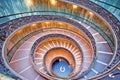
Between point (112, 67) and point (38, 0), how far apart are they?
41.6 feet

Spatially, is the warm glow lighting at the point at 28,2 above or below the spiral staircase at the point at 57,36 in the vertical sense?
above

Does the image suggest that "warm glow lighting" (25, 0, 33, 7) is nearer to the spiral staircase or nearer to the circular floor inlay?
the spiral staircase

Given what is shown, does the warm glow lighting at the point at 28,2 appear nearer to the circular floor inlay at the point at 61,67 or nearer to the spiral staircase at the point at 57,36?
the spiral staircase at the point at 57,36

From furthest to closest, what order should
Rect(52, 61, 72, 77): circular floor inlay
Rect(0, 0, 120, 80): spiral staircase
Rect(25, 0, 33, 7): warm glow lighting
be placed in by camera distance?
Rect(52, 61, 72, 77): circular floor inlay
Rect(25, 0, 33, 7): warm glow lighting
Rect(0, 0, 120, 80): spiral staircase

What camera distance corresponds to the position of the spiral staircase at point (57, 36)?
1633cm

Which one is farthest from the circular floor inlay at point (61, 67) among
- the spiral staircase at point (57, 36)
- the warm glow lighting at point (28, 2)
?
the warm glow lighting at point (28, 2)

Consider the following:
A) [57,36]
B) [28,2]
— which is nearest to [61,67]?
[57,36]

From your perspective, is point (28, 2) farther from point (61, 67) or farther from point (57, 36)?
point (61, 67)

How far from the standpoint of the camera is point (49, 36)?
20.3 meters

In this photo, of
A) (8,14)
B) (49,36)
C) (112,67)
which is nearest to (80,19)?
(49,36)

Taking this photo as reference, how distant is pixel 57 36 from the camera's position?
20672 mm

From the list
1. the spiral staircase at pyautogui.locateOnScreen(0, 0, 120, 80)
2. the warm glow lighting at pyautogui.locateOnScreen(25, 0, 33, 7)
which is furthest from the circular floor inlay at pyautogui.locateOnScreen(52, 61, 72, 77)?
the warm glow lighting at pyautogui.locateOnScreen(25, 0, 33, 7)

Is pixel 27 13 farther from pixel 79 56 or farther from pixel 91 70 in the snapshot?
pixel 91 70

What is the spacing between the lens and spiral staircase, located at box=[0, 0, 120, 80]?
1633cm
